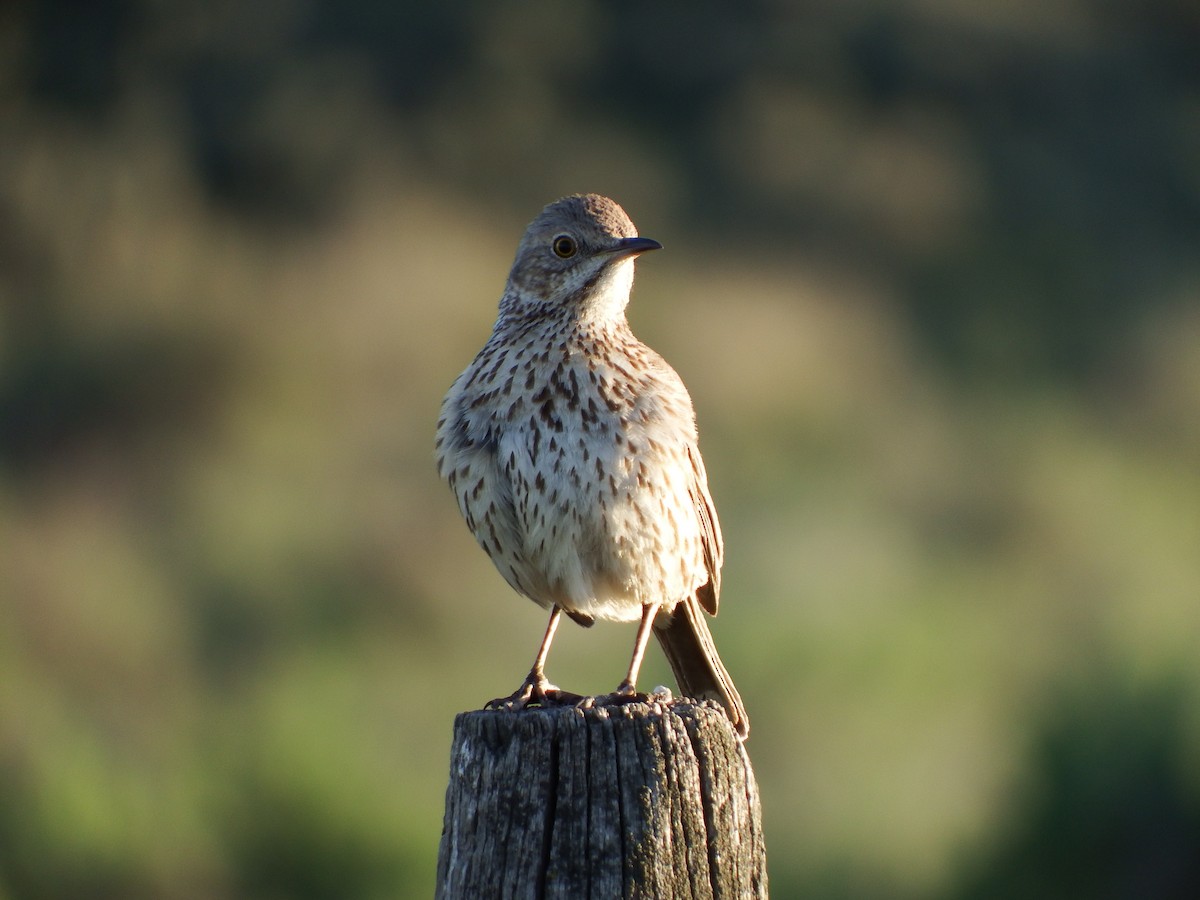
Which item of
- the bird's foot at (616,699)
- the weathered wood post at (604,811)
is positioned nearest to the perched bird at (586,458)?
the bird's foot at (616,699)

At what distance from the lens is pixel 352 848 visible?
9.64 metres

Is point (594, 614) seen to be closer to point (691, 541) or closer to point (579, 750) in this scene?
point (691, 541)

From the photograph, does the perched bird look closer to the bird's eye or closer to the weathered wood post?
the bird's eye

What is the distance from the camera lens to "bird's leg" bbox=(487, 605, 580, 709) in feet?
12.5

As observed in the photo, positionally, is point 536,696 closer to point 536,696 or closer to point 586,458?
point 536,696

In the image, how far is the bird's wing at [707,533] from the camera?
15.6 ft

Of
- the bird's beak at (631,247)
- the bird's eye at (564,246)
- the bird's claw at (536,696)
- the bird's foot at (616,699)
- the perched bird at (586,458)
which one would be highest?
the bird's eye at (564,246)

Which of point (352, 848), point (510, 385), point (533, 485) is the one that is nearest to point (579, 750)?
point (533, 485)

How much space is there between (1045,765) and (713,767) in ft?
29.4

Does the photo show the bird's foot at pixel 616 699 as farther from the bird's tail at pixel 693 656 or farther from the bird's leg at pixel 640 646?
the bird's tail at pixel 693 656

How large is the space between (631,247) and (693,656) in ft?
4.39

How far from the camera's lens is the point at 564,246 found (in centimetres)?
494

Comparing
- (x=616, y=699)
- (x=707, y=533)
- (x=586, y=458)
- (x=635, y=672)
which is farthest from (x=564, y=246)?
(x=616, y=699)

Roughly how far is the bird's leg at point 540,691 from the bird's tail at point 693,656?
38 centimetres
